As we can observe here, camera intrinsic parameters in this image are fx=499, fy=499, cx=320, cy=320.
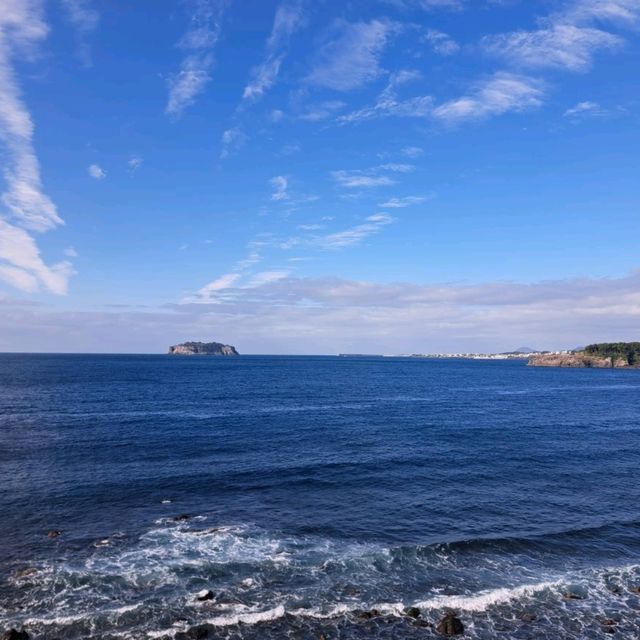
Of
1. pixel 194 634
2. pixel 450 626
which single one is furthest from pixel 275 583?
pixel 450 626

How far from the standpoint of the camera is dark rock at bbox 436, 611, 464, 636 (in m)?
31.1

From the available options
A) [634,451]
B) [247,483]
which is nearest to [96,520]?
[247,483]

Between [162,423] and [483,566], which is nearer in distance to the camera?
[483,566]

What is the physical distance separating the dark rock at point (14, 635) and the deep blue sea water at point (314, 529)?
106 cm

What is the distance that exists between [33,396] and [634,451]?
146 meters

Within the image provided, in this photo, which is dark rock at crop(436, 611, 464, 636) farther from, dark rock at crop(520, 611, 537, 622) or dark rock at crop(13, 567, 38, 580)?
dark rock at crop(13, 567, 38, 580)

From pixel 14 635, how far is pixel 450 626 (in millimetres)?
26160

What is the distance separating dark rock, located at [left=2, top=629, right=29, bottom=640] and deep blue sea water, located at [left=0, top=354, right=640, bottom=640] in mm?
1064

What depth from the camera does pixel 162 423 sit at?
99.0 m

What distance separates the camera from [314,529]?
46.4m

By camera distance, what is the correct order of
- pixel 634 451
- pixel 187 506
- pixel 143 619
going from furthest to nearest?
pixel 634 451 → pixel 187 506 → pixel 143 619

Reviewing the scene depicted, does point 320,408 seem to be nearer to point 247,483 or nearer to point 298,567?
point 247,483

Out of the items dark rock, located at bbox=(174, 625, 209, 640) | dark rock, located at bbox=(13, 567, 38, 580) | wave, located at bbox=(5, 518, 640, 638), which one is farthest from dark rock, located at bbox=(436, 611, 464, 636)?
dark rock, located at bbox=(13, 567, 38, 580)

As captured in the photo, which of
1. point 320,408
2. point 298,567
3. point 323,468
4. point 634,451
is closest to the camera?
point 298,567
